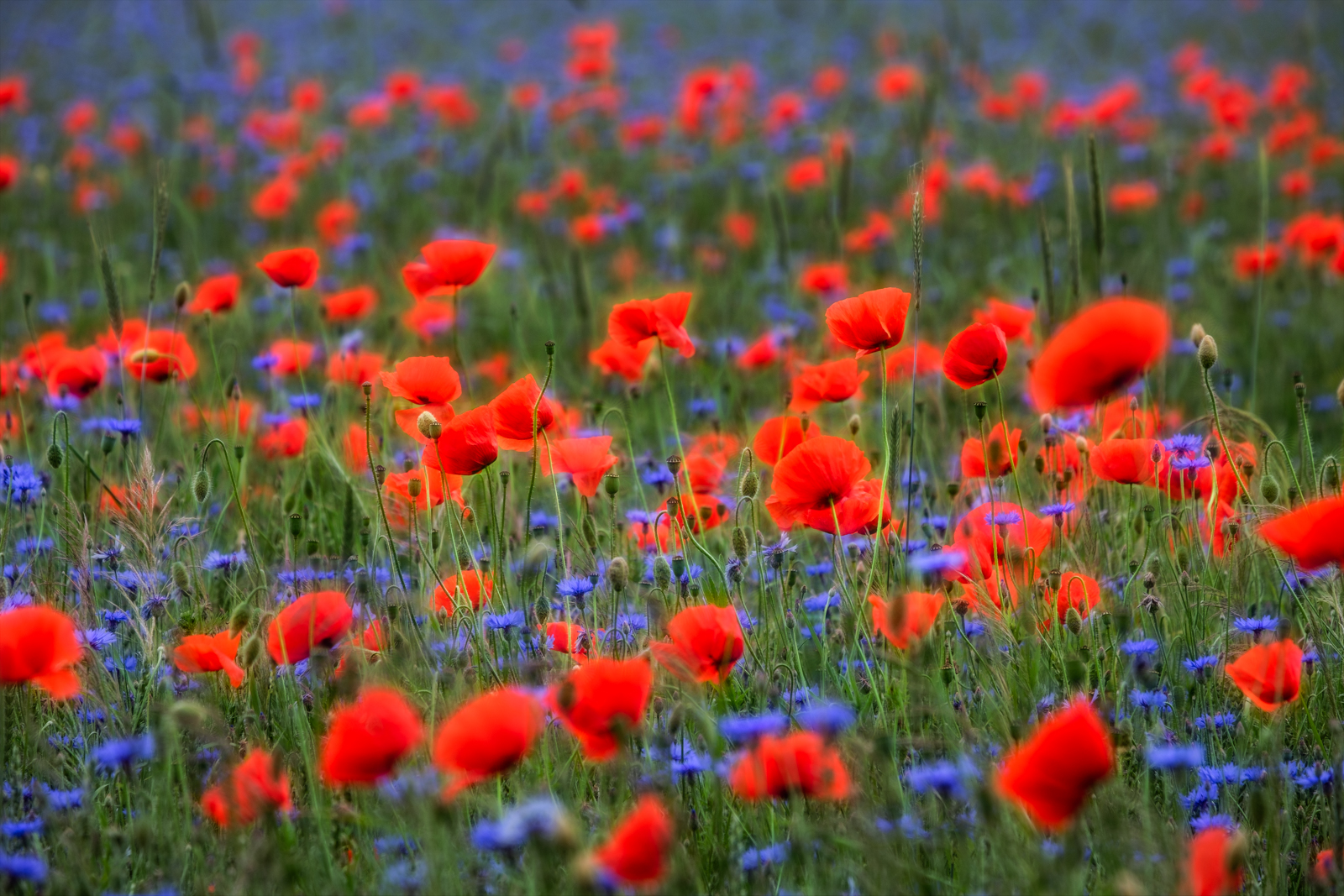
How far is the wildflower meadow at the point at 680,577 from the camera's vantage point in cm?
141

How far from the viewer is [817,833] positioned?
53.1 inches

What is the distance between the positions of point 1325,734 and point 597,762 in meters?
1.02

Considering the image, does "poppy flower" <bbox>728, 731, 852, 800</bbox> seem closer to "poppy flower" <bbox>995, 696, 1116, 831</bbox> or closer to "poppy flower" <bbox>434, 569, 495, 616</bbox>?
"poppy flower" <bbox>995, 696, 1116, 831</bbox>

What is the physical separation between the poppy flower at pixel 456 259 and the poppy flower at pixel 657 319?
0.31 metres

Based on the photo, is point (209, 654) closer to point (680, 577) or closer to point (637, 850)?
point (680, 577)

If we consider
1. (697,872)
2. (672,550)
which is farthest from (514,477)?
(697,872)

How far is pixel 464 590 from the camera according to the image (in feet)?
6.53

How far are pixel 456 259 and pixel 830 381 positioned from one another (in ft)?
2.25

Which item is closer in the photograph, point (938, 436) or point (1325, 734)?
point (1325, 734)

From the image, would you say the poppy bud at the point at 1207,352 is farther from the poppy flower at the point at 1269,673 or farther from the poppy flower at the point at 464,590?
the poppy flower at the point at 464,590

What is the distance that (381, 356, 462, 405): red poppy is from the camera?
2.02m

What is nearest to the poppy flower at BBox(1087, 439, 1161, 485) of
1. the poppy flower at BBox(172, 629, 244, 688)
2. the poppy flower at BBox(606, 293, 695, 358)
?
the poppy flower at BBox(606, 293, 695, 358)

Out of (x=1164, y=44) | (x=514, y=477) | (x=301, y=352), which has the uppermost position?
(x=301, y=352)

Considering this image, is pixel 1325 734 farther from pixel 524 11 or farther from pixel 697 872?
pixel 524 11
